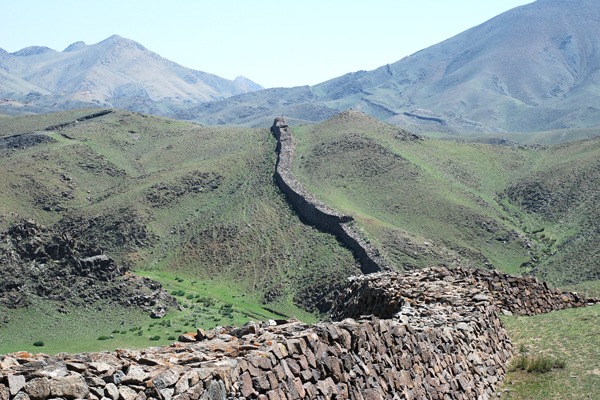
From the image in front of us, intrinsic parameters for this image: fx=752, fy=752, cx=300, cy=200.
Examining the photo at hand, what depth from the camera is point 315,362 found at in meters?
11.0

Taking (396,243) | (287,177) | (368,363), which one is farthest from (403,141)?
(368,363)

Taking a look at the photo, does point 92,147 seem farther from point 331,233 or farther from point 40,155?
point 331,233

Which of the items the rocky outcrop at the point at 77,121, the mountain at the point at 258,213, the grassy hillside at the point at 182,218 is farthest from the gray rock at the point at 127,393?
the rocky outcrop at the point at 77,121

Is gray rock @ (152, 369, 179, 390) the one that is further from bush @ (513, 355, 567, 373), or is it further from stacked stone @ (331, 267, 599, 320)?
bush @ (513, 355, 567, 373)

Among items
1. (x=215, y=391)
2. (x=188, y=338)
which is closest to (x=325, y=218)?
(x=188, y=338)

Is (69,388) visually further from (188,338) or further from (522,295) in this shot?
(522,295)

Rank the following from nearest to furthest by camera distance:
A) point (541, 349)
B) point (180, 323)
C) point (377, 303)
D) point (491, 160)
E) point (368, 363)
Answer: point (368, 363) < point (541, 349) < point (377, 303) < point (180, 323) < point (491, 160)

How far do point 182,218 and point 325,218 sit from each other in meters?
15.5

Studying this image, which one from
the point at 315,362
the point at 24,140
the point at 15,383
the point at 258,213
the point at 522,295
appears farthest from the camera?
the point at 24,140

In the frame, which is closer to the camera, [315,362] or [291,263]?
[315,362]

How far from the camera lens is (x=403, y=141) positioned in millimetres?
96500

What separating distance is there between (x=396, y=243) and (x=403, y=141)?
121 feet

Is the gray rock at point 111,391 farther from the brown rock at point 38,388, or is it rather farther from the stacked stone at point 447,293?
the stacked stone at point 447,293

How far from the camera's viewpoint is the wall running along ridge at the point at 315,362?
855 centimetres
